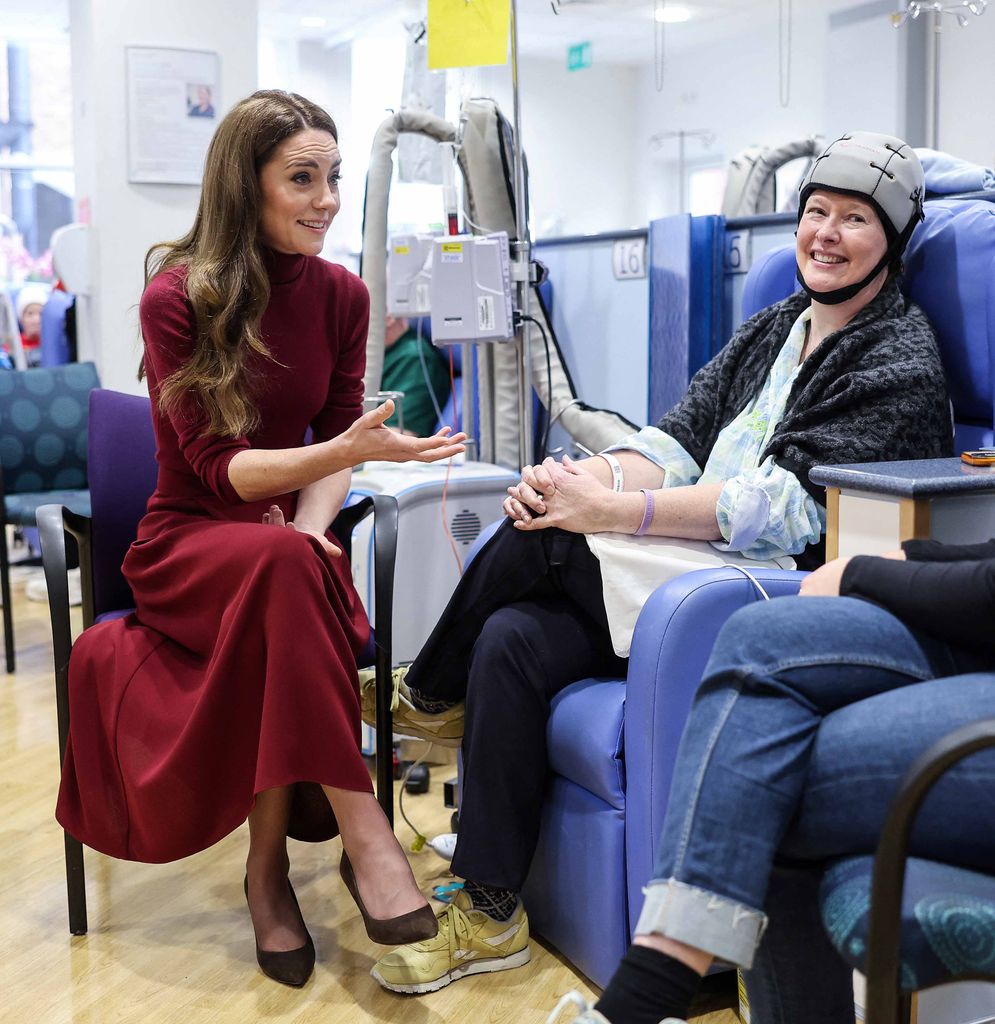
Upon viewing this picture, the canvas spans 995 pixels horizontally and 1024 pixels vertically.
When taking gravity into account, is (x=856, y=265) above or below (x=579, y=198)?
below

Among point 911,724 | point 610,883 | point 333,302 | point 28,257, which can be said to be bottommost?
point 610,883

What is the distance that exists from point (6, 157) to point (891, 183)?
7.86 m

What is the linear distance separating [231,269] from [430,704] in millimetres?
757

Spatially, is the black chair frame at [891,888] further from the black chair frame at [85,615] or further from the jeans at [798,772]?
the black chair frame at [85,615]

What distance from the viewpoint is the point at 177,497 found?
1.95 meters

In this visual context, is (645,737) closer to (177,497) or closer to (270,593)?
(270,593)

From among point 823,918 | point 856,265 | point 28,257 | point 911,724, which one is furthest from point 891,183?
point 28,257

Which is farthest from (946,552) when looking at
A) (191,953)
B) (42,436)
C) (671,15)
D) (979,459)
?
(671,15)

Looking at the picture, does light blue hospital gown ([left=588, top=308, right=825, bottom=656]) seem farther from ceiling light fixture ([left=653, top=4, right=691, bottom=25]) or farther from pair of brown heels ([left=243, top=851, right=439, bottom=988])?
ceiling light fixture ([left=653, top=4, right=691, bottom=25])

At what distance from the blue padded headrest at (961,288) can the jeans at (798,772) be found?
716 mm

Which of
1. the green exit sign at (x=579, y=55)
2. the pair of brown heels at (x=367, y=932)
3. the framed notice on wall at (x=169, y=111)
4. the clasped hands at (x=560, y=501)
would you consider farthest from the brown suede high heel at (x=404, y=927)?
the green exit sign at (x=579, y=55)

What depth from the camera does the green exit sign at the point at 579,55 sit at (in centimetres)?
704

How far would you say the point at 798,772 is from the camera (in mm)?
1118

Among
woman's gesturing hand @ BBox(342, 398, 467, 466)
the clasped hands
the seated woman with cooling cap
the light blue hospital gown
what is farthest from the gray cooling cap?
woman's gesturing hand @ BBox(342, 398, 467, 466)
